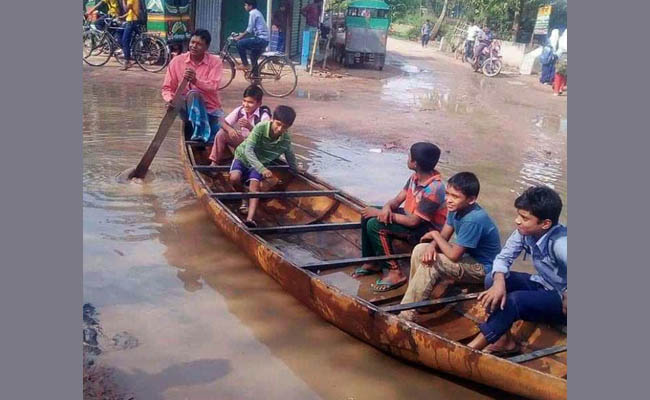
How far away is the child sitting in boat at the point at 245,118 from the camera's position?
19.1 feet

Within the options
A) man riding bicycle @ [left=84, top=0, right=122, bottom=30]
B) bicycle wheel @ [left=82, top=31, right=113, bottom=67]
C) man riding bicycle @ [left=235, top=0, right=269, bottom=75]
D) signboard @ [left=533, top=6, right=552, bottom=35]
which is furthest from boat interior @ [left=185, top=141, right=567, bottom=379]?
signboard @ [left=533, top=6, right=552, bottom=35]

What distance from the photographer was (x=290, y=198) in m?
5.73

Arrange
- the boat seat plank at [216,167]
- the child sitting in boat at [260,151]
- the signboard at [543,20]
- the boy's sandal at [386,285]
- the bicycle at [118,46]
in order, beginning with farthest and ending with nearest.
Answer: the signboard at [543,20] → the bicycle at [118,46] → the boat seat plank at [216,167] → the child sitting in boat at [260,151] → the boy's sandal at [386,285]

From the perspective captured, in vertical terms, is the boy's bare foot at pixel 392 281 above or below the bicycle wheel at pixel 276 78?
below

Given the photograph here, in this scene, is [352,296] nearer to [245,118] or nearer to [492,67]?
[245,118]

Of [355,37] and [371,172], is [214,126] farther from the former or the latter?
[355,37]

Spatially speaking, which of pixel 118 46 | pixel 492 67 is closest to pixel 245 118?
pixel 118 46

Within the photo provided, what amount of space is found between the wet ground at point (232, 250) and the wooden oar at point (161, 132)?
24cm

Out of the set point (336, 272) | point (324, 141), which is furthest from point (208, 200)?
point (324, 141)

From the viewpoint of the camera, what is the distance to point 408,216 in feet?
13.2

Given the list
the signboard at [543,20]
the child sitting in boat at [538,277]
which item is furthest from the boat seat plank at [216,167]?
the signboard at [543,20]

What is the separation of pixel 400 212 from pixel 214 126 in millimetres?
3120

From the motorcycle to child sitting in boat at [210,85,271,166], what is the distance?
15.8 metres

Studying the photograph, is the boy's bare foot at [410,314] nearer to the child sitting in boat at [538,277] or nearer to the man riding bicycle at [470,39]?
the child sitting in boat at [538,277]
